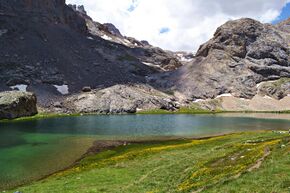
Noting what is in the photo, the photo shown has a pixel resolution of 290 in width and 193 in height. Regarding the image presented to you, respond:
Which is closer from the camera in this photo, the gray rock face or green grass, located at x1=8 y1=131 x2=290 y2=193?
green grass, located at x1=8 y1=131 x2=290 y2=193

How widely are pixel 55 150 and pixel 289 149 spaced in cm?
4927

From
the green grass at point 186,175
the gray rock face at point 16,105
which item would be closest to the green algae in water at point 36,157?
the green grass at point 186,175

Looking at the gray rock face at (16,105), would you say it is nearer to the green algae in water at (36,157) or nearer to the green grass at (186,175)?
the green algae in water at (36,157)

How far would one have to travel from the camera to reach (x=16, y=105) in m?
174

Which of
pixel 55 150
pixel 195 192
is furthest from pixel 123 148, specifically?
pixel 195 192

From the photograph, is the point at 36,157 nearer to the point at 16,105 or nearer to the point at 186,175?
the point at 186,175

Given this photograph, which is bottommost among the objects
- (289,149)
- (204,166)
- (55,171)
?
(55,171)

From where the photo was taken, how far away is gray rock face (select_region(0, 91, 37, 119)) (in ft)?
553

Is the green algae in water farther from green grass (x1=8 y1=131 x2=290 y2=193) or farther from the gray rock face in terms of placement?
the gray rock face

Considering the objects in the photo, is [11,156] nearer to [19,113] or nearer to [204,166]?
[204,166]

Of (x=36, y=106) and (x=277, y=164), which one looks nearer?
(x=277, y=164)

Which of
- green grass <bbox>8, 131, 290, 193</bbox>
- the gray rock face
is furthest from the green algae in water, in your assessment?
the gray rock face

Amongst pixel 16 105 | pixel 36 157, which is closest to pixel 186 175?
pixel 36 157

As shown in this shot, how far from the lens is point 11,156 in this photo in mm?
63281
